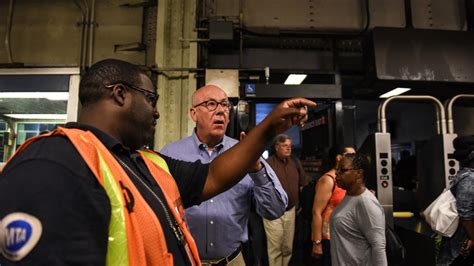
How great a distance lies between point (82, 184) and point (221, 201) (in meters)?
1.10

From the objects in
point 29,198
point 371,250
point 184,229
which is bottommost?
point 371,250

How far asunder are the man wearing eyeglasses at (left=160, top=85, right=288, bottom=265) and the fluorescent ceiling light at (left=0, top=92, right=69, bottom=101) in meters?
2.53

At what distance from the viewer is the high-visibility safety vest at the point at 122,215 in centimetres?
67

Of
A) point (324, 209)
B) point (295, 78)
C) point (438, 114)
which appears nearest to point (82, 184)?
point (324, 209)

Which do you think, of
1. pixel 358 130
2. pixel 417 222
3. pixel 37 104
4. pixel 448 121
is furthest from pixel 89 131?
pixel 358 130

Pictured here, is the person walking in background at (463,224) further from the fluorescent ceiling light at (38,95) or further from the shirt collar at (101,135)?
the fluorescent ceiling light at (38,95)

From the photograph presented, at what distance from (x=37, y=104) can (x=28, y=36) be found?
84 cm

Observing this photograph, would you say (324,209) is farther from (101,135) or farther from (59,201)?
(59,201)

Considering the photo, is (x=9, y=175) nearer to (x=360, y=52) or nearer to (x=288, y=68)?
(x=288, y=68)

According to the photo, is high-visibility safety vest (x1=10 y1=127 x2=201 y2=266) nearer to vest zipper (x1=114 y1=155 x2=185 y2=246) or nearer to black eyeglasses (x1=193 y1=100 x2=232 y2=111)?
vest zipper (x1=114 y1=155 x2=185 y2=246)

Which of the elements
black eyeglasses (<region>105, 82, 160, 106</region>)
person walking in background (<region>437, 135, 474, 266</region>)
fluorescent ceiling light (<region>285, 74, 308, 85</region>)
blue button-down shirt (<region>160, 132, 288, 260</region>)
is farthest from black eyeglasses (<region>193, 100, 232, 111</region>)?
fluorescent ceiling light (<region>285, 74, 308, 85</region>)

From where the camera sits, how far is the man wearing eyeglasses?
1604 mm

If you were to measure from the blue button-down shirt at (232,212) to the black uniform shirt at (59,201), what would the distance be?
96 centimetres

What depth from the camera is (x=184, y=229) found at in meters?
0.91
